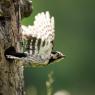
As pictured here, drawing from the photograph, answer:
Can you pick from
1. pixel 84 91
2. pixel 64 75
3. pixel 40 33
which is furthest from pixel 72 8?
pixel 40 33

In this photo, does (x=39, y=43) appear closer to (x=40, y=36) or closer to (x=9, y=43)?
(x=40, y=36)

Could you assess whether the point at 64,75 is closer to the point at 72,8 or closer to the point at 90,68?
the point at 90,68

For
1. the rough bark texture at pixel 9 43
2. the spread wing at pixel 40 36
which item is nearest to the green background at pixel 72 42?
the spread wing at pixel 40 36

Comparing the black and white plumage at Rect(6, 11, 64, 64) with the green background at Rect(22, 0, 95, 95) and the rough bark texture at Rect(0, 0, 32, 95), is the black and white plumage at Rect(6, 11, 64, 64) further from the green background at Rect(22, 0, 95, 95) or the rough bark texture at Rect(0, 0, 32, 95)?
the green background at Rect(22, 0, 95, 95)

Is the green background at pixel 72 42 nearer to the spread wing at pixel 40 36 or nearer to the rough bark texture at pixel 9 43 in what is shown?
the spread wing at pixel 40 36

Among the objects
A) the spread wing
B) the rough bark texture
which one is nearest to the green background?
the spread wing

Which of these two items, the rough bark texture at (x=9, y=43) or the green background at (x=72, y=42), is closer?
the rough bark texture at (x=9, y=43)
